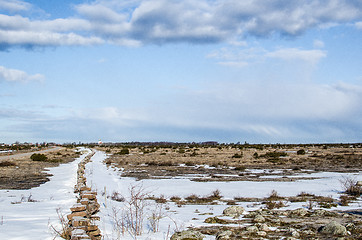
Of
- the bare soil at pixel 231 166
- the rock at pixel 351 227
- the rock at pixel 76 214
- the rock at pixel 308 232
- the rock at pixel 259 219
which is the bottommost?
the bare soil at pixel 231 166

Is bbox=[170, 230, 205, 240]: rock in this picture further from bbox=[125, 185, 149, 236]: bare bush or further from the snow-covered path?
the snow-covered path

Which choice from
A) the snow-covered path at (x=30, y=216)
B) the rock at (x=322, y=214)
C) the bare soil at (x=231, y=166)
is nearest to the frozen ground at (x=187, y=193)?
the snow-covered path at (x=30, y=216)

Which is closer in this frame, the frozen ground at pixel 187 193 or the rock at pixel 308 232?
the rock at pixel 308 232

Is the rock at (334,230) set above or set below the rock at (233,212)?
above

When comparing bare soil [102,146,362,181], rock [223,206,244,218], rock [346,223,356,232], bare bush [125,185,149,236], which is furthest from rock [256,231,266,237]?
bare soil [102,146,362,181]

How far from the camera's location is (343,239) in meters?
7.41

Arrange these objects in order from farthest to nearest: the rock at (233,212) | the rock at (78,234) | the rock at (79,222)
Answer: the rock at (233,212) → the rock at (79,222) → the rock at (78,234)

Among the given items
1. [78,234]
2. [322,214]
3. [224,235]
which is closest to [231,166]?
[322,214]

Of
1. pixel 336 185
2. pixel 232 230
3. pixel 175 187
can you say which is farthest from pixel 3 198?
pixel 336 185

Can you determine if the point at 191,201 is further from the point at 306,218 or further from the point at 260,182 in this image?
the point at 260,182

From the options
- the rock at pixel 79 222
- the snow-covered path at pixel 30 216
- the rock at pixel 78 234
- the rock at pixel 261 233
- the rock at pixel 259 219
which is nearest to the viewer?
the rock at pixel 78 234

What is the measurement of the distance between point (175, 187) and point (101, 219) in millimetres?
9288

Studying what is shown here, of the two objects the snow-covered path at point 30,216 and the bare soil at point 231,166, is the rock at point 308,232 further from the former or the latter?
the bare soil at point 231,166

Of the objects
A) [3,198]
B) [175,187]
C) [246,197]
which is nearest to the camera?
[3,198]
